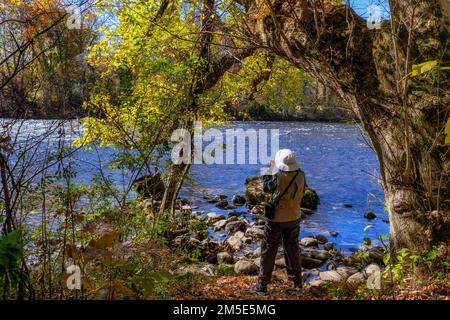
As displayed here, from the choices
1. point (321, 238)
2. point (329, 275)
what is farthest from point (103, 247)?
point (321, 238)

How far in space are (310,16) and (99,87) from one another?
3.42 meters

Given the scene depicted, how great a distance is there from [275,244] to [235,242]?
466cm

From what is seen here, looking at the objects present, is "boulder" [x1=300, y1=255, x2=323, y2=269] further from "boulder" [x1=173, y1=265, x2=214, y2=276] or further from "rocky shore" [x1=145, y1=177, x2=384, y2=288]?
"boulder" [x1=173, y1=265, x2=214, y2=276]

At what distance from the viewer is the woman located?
4527 mm

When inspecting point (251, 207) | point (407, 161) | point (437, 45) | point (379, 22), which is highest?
point (379, 22)

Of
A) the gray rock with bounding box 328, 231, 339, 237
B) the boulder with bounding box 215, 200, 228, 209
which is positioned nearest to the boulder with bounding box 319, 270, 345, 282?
the gray rock with bounding box 328, 231, 339, 237

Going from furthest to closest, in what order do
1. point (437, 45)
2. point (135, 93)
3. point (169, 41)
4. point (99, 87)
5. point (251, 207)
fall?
point (251, 207) < point (169, 41) < point (135, 93) < point (99, 87) < point (437, 45)

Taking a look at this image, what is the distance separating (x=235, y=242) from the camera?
9234mm

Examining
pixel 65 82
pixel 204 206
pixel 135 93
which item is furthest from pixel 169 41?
pixel 204 206

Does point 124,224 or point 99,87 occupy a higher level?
point 99,87

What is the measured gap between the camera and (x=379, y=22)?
4.71 m

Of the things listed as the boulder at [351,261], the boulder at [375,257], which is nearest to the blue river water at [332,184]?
the boulder at [351,261]

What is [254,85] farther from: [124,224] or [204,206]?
[124,224]

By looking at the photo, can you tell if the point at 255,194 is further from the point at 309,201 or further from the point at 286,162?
the point at 286,162
